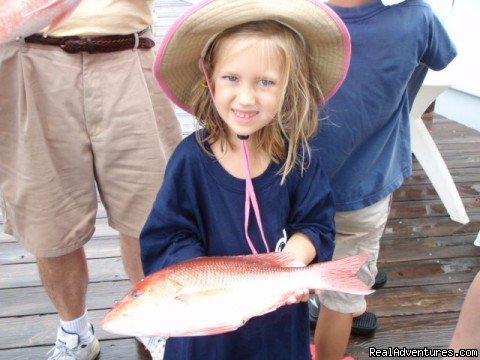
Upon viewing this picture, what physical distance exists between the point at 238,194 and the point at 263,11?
49cm

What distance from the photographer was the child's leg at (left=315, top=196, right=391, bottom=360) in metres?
1.84

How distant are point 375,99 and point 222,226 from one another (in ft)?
2.21

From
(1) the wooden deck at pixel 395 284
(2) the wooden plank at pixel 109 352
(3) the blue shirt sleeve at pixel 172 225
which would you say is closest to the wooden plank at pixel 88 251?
(1) the wooden deck at pixel 395 284

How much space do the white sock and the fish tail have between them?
52.2 inches

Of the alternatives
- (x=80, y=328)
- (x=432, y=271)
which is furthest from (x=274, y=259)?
(x=432, y=271)

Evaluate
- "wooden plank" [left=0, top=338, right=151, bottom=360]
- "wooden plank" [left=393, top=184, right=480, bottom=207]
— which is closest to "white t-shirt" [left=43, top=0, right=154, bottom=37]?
"wooden plank" [left=0, top=338, right=151, bottom=360]

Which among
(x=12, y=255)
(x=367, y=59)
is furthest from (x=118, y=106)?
(x=12, y=255)

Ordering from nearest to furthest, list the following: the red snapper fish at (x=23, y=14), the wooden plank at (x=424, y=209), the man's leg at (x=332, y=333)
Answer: the red snapper fish at (x=23, y=14)
the man's leg at (x=332, y=333)
the wooden plank at (x=424, y=209)

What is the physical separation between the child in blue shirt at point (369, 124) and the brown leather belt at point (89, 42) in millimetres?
768

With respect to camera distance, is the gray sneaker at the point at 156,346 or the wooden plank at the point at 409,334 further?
the wooden plank at the point at 409,334

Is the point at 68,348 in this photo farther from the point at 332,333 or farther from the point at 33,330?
the point at 332,333

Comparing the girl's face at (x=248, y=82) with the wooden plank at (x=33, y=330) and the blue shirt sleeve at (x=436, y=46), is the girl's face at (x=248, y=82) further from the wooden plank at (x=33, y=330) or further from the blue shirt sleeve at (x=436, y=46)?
the wooden plank at (x=33, y=330)

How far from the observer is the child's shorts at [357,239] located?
1834mm

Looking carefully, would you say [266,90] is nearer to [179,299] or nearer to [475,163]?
[179,299]
